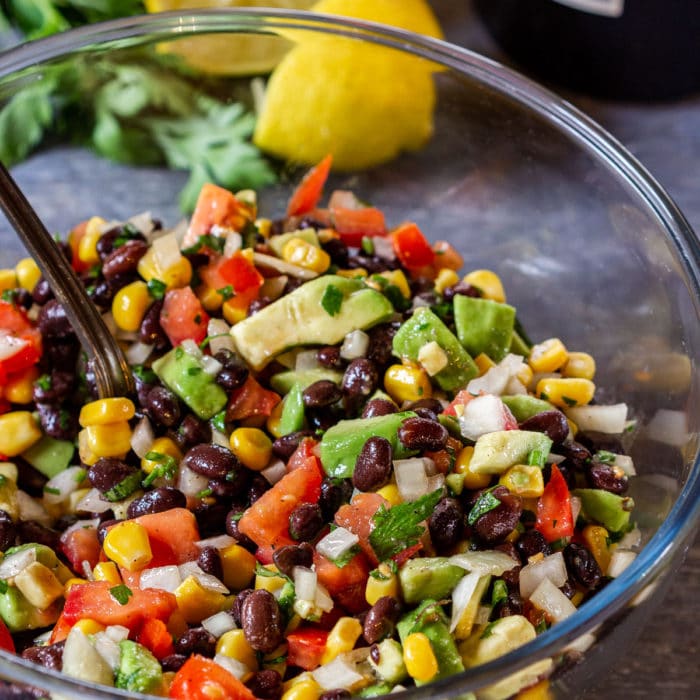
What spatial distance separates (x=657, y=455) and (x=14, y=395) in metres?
1.80

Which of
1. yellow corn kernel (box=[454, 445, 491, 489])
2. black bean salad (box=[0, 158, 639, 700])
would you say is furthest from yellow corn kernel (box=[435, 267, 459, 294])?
yellow corn kernel (box=[454, 445, 491, 489])

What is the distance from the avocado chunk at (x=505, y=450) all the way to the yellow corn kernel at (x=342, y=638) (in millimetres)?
483

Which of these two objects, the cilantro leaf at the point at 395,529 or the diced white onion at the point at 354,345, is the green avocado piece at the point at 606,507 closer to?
the cilantro leaf at the point at 395,529

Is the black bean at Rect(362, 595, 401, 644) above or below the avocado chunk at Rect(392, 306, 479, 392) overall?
below

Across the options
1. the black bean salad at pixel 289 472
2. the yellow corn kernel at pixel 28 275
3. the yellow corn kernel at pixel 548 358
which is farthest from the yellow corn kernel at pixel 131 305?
the yellow corn kernel at pixel 548 358

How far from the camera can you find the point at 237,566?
226cm

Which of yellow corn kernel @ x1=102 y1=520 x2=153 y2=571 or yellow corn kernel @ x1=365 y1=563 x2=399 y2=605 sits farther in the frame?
yellow corn kernel @ x1=102 y1=520 x2=153 y2=571

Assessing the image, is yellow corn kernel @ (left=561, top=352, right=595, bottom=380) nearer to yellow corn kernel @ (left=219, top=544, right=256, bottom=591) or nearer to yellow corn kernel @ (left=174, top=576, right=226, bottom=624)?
yellow corn kernel @ (left=219, top=544, right=256, bottom=591)

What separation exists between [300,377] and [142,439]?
1.51ft

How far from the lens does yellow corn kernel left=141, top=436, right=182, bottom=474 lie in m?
2.43

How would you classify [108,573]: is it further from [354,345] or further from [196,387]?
[354,345]

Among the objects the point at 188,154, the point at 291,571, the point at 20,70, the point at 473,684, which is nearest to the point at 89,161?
the point at 188,154

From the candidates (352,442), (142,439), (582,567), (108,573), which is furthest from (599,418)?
(108,573)

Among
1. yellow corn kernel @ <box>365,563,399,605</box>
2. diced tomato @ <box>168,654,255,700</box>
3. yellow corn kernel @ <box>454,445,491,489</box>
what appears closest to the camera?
diced tomato @ <box>168,654,255,700</box>
